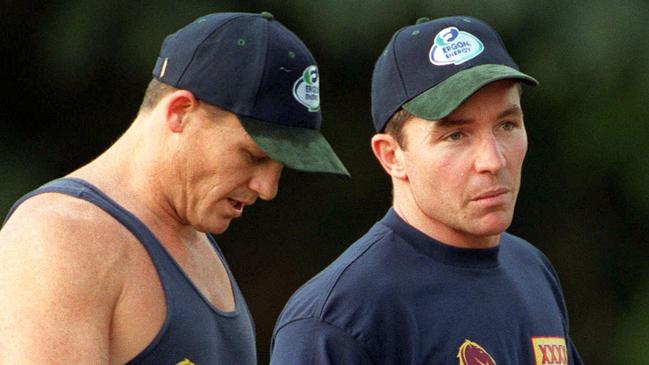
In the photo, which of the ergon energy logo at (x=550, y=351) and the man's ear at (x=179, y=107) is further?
the ergon energy logo at (x=550, y=351)

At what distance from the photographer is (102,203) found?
325 centimetres

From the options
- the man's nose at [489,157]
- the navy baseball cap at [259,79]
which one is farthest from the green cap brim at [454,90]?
the navy baseball cap at [259,79]

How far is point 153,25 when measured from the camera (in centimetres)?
585

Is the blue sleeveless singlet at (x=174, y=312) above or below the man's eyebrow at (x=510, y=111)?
below

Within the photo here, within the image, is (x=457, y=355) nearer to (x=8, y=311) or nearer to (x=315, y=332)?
(x=315, y=332)

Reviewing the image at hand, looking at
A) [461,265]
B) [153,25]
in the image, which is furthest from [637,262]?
[461,265]

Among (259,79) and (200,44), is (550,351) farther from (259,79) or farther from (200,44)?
(200,44)

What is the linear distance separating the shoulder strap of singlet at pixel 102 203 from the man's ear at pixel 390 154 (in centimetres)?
58

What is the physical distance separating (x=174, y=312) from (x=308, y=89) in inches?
22.6

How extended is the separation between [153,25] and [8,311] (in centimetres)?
291

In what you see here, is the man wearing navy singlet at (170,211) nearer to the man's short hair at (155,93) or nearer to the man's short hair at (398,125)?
the man's short hair at (155,93)

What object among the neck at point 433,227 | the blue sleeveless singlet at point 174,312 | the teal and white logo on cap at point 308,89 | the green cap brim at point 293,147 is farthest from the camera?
the neck at point 433,227

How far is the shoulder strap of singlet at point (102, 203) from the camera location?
3229 mm

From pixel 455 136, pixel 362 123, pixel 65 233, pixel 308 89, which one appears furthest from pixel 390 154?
pixel 362 123
